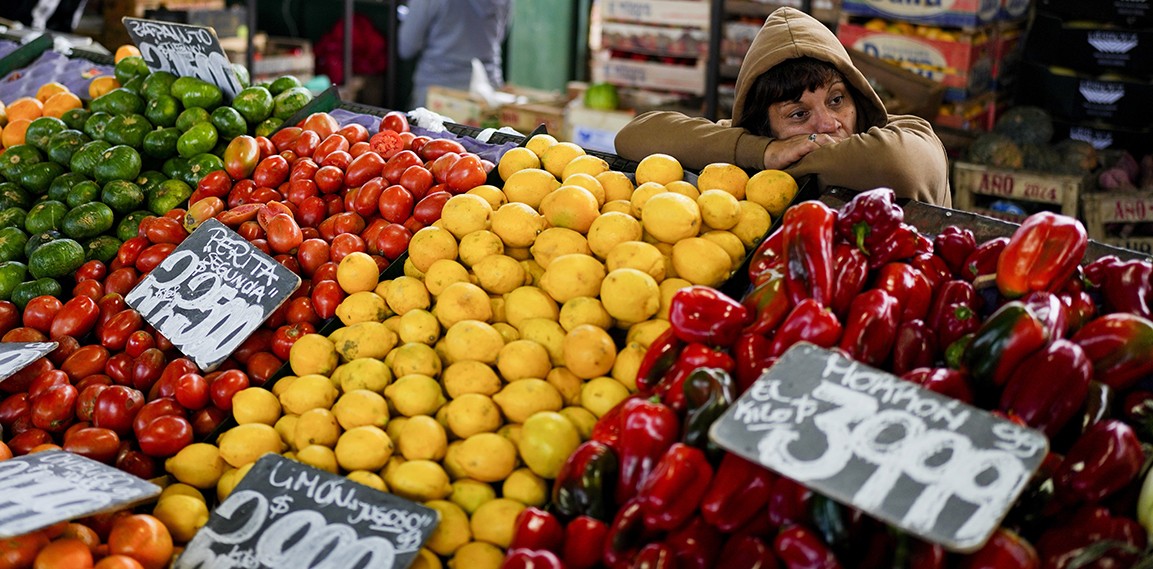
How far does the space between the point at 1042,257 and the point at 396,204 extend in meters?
1.39

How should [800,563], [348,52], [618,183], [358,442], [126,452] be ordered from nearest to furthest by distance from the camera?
1. [800,563]
2. [358,442]
3. [126,452]
4. [618,183]
5. [348,52]

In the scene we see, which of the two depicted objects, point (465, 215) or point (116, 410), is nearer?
point (116, 410)

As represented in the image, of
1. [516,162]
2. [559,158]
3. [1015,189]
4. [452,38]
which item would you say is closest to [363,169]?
[516,162]

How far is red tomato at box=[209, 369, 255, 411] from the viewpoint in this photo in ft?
6.51

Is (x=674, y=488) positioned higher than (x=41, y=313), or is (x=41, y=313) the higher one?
(x=674, y=488)

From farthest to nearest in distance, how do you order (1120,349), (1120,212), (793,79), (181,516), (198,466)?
(1120,212), (793,79), (198,466), (181,516), (1120,349)

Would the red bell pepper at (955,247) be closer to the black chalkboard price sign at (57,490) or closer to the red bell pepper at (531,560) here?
the red bell pepper at (531,560)

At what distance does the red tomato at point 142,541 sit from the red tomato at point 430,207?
0.89 meters

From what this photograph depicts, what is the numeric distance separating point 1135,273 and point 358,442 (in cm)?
139

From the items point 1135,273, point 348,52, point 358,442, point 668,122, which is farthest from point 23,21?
point 1135,273

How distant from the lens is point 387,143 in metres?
2.59

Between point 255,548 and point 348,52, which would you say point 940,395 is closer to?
point 255,548

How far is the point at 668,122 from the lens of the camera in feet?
8.48

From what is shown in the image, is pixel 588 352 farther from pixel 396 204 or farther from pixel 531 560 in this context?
pixel 396 204
